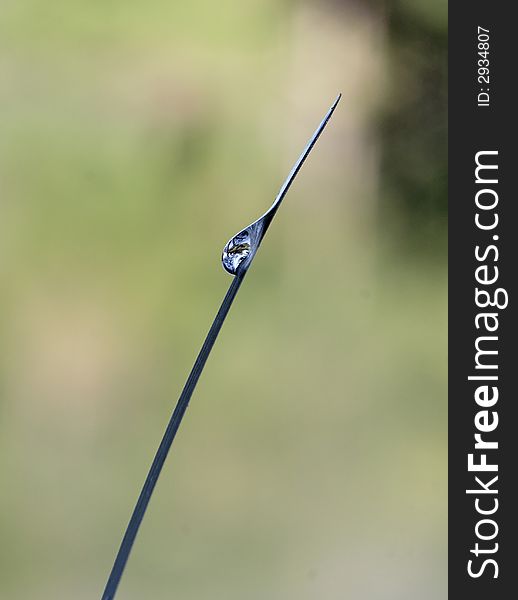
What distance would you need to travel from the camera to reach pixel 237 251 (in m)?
0.39

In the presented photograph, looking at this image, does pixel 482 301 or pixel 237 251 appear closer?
pixel 237 251

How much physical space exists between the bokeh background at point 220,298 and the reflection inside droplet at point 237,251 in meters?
0.99

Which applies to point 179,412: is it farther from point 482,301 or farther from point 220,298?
point 220,298

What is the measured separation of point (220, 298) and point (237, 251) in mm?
1006

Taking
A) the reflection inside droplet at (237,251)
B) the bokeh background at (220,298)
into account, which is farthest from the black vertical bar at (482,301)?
the reflection inside droplet at (237,251)

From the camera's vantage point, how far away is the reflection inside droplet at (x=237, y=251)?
38 centimetres

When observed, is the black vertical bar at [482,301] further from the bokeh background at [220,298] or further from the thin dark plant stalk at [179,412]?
the thin dark plant stalk at [179,412]

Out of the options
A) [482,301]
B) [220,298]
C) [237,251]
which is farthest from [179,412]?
[220,298]

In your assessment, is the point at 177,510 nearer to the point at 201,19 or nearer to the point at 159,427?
the point at 159,427

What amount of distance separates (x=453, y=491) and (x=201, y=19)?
91 cm

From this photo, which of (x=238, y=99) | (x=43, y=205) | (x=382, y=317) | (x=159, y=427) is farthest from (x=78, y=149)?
(x=382, y=317)

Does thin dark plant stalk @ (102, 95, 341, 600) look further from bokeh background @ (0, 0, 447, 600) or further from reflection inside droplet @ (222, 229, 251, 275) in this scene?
bokeh background @ (0, 0, 447, 600)

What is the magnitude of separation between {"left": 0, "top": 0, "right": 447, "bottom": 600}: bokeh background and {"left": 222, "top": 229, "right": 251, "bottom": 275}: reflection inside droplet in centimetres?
99

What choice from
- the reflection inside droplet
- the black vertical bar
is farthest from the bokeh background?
the reflection inside droplet
